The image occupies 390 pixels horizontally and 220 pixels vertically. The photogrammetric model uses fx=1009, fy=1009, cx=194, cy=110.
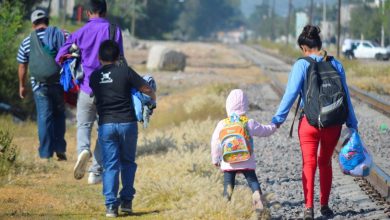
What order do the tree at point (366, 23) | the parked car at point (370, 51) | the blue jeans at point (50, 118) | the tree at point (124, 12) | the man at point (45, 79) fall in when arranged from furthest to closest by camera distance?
1. the tree at point (366, 23)
2. the tree at point (124, 12)
3. the parked car at point (370, 51)
4. the blue jeans at point (50, 118)
5. the man at point (45, 79)

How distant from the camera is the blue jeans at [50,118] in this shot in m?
12.8

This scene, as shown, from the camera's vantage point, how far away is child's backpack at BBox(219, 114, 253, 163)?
855 centimetres

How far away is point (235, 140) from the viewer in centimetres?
855

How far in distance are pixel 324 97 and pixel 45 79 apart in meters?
4.98

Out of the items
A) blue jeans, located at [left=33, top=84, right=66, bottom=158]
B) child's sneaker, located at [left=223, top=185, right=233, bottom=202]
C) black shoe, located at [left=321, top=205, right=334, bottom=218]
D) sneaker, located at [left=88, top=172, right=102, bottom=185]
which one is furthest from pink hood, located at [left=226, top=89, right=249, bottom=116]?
blue jeans, located at [left=33, top=84, right=66, bottom=158]

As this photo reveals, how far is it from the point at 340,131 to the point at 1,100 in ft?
43.4

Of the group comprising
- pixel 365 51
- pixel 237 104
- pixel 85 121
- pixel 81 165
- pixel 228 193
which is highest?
pixel 237 104

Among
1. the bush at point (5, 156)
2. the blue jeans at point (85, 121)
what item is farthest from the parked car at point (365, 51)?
the blue jeans at point (85, 121)

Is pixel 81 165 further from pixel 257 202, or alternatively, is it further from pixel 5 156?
pixel 257 202

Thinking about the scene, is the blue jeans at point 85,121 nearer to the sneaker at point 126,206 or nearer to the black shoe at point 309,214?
the sneaker at point 126,206

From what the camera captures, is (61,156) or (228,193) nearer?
(228,193)

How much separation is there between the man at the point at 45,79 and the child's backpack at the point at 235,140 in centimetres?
433

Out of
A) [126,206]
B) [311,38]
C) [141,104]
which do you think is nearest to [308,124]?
[311,38]

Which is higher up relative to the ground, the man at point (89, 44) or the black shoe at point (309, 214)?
the man at point (89, 44)
